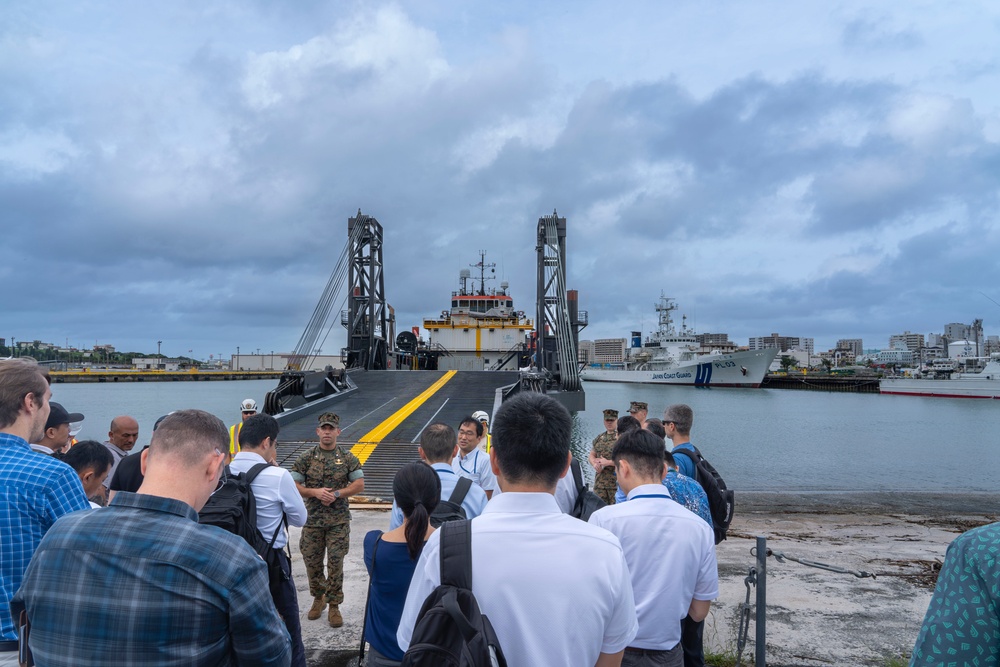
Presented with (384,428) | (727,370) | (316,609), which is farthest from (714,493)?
(727,370)

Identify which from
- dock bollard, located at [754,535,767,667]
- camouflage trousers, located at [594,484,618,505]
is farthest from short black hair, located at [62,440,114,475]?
camouflage trousers, located at [594,484,618,505]

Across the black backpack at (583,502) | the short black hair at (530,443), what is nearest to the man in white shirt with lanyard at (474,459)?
the black backpack at (583,502)

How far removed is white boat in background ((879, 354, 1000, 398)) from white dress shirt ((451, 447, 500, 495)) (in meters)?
64.3

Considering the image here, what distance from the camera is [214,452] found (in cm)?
175

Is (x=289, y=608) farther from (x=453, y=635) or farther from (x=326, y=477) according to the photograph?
(x=453, y=635)

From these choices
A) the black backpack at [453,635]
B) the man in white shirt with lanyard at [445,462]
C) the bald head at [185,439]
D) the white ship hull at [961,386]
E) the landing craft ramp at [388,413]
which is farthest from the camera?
the white ship hull at [961,386]

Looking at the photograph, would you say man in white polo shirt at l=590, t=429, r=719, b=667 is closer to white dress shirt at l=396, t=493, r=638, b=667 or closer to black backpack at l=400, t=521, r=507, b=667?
white dress shirt at l=396, t=493, r=638, b=667

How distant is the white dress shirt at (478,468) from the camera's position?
171 inches

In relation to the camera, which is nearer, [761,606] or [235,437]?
[761,606]

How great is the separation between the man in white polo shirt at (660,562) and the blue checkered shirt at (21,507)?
2101 millimetres

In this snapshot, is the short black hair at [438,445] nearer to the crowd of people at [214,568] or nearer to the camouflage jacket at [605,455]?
the crowd of people at [214,568]

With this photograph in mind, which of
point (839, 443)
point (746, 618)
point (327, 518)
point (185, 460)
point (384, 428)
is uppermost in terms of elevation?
point (185, 460)

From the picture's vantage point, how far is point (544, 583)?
1594mm

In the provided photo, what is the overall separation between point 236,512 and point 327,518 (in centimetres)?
179
